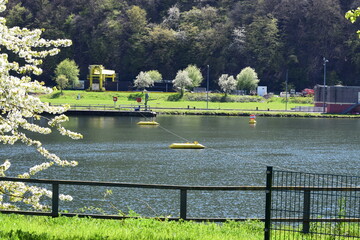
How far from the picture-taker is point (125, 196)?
37750mm

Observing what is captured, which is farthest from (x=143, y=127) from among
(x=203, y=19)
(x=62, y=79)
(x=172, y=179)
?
(x=203, y=19)

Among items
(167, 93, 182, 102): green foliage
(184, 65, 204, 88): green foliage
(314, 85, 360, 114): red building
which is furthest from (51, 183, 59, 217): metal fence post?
(184, 65, 204, 88): green foliage

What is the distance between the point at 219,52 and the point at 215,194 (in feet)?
487

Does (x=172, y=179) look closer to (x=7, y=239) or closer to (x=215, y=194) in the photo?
(x=215, y=194)

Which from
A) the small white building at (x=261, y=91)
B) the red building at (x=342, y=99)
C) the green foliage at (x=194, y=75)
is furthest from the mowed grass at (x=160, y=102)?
the red building at (x=342, y=99)

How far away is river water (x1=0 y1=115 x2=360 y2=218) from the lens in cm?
3638

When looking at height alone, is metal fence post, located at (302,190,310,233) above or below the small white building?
below

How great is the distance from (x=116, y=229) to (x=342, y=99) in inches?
5108

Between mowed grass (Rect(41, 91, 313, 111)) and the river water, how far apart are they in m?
41.2

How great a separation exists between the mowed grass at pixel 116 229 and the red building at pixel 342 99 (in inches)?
4944

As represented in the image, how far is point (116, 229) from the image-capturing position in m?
16.1

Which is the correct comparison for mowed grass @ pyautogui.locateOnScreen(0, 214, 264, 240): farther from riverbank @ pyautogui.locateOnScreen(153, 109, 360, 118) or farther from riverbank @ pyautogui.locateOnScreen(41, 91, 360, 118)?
riverbank @ pyautogui.locateOnScreen(153, 109, 360, 118)

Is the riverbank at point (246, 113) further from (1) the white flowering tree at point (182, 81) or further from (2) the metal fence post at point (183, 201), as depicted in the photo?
(2) the metal fence post at point (183, 201)

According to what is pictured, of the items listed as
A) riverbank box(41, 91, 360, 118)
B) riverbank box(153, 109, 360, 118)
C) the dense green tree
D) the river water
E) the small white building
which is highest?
the dense green tree
